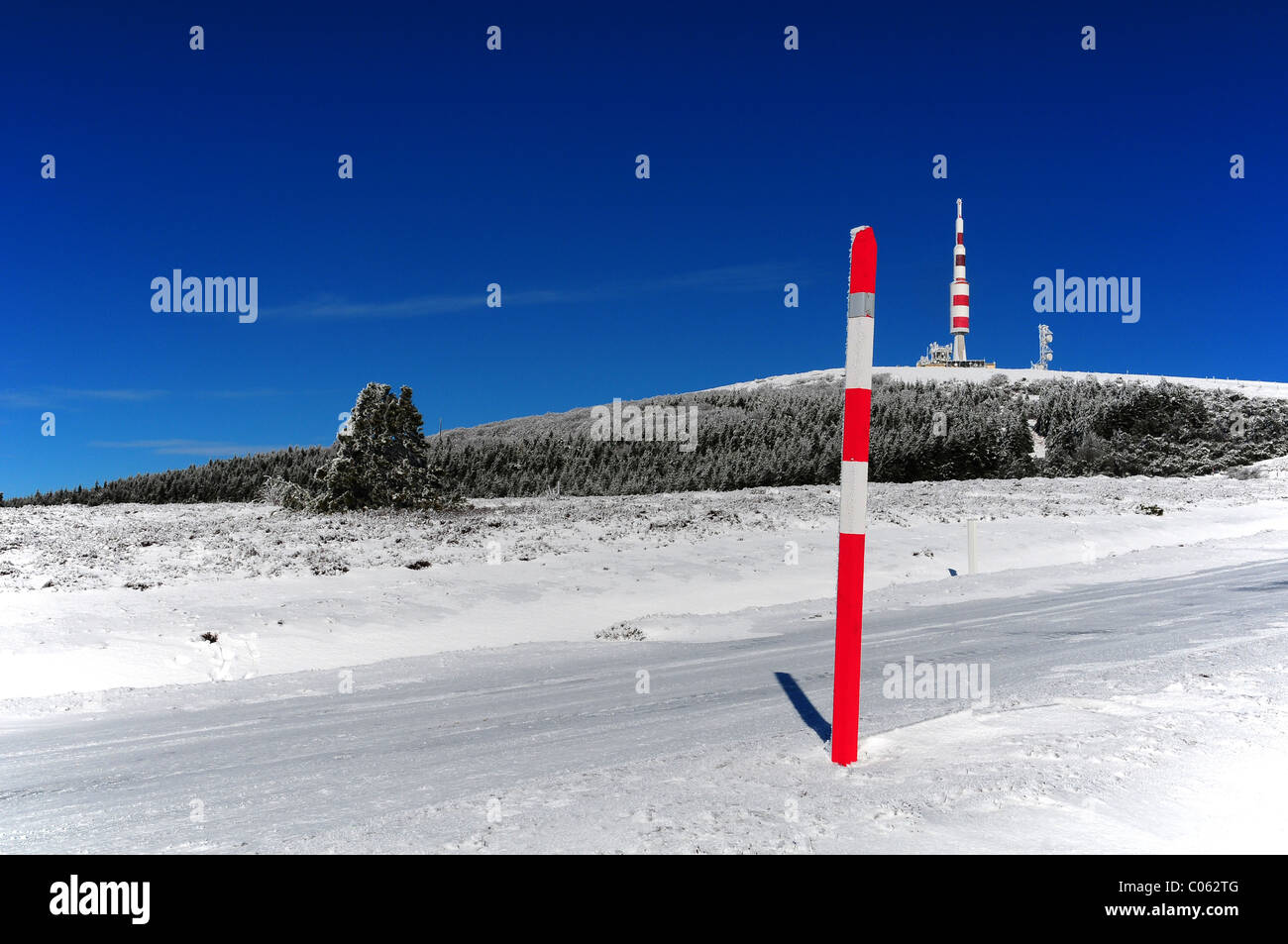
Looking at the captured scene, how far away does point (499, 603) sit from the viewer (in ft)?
46.4

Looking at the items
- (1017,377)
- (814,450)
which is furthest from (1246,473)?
(1017,377)

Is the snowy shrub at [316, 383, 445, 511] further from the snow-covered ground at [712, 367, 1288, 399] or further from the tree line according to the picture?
the snow-covered ground at [712, 367, 1288, 399]

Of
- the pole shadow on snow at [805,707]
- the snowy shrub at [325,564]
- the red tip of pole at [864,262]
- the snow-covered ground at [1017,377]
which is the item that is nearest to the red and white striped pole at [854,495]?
the red tip of pole at [864,262]

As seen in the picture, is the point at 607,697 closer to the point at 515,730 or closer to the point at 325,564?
the point at 515,730

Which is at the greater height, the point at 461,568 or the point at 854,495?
the point at 854,495

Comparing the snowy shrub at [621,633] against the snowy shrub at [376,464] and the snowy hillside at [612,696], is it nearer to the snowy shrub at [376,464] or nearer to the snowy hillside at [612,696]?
the snowy hillside at [612,696]

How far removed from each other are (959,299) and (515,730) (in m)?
72.0

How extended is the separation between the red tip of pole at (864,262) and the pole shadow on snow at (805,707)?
2698mm

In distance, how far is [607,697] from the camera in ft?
23.8

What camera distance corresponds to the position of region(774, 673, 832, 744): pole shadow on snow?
18.1 feet
